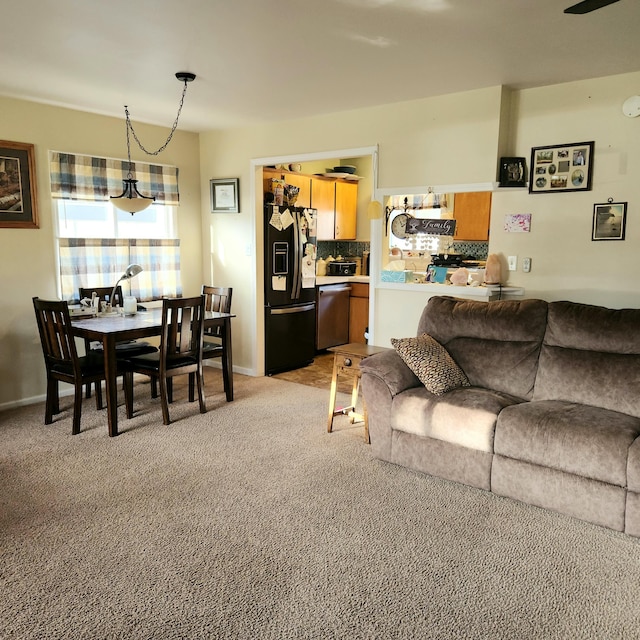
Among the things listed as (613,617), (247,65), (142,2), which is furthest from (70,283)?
(613,617)

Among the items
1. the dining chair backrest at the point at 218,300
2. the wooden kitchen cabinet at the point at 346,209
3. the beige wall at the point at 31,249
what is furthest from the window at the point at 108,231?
the wooden kitchen cabinet at the point at 346,209

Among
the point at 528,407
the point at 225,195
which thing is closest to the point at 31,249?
the point at 225,195

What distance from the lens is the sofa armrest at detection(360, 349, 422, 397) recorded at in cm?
336

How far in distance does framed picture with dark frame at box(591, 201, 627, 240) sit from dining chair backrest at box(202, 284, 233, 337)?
2.88 m

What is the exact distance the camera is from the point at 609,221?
364 cm

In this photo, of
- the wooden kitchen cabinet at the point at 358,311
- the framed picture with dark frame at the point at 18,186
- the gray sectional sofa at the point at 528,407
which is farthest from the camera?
the wooden kitchen cabinet at the point at 358,311

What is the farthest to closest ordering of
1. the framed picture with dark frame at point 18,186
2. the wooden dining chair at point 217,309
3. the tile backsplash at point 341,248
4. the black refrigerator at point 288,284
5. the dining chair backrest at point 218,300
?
the tile backsplash at point 341,248 < the black refrigerator at point 288,284 < the dining chair backrest at point 218,300 < the wooden dining chair at point 217,309 < the framed picture with dark frame at point 18,186

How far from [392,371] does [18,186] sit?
3.38m

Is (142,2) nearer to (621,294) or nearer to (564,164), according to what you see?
(564,164)

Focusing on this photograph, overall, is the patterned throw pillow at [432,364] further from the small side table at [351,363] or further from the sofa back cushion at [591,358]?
the sofa back cushion at [591,358]

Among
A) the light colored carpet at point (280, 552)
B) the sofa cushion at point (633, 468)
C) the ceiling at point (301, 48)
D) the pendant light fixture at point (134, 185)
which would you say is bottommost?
the light colored carpet at point (280, 552)

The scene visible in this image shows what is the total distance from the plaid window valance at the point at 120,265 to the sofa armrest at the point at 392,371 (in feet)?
9.10

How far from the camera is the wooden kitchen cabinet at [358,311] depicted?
666 cm

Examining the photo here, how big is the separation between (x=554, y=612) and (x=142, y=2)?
10.2 ft
